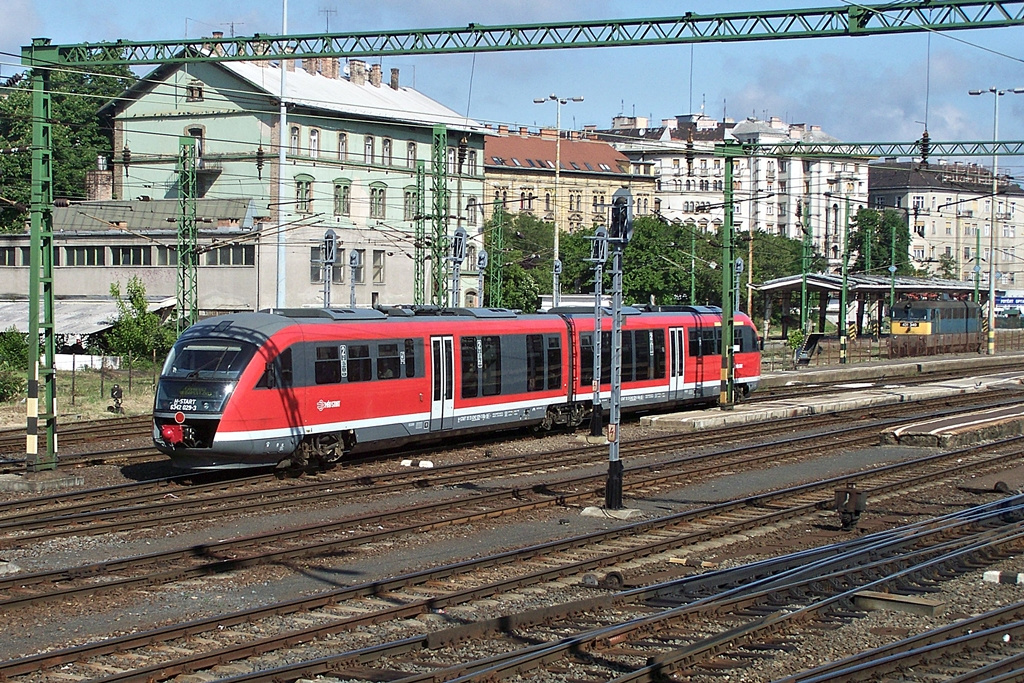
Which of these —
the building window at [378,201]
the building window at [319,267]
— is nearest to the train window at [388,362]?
the building window at [319,267]

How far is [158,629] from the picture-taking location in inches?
444

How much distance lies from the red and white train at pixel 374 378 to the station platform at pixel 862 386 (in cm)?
167

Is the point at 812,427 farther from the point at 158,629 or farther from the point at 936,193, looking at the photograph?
the point at 936,193

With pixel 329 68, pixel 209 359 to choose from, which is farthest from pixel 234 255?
pixel 209 359

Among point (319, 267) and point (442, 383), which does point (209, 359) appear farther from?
point (319, 267)

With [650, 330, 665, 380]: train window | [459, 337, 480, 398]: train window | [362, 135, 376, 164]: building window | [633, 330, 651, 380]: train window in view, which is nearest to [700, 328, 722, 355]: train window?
[650, 330, 665, 380]: train window

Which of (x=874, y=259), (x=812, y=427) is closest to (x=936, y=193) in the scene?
(x=874, y=259)

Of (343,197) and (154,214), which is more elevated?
(343,197)

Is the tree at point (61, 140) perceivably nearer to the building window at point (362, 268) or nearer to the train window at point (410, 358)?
the building window at point (362, 268)

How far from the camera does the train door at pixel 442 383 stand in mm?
24359

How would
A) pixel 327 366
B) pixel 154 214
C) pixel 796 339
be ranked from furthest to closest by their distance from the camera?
1. pixel 154 214
2. pixel 796 339
3. pixel 327 366

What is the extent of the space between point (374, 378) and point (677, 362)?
449 inches

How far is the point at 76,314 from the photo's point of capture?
52.8 metres

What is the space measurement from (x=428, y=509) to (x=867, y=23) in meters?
11.2
